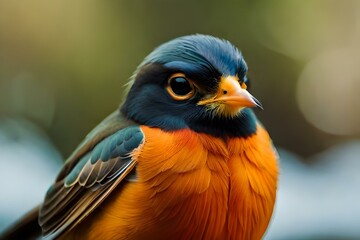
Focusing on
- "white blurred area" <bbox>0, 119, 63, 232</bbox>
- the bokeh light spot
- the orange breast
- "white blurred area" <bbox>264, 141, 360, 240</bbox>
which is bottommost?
"white blurred area" <bbox>0, 119, 63, 232</bbox>

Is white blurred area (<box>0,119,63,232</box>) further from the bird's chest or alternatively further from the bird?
the bird's chest

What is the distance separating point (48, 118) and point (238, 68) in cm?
340

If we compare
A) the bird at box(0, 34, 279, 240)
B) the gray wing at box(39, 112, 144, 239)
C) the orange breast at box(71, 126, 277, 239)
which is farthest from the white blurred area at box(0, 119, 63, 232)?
the orange breast at box(71, 126, 277, 239)

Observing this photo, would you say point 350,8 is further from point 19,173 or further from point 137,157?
point 137,157

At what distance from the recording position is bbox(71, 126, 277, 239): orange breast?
2664 mm

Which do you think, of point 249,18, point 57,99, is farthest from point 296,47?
point 57,99

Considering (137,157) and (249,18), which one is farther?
(249,18)

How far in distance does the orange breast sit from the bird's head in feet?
0.20

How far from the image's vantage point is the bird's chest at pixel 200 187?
8.73ft

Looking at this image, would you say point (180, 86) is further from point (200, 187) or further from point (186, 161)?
point (200, 187)

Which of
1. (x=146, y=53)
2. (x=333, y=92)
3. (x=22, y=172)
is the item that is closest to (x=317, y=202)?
(x=22, y=172)

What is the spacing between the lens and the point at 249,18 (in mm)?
6086

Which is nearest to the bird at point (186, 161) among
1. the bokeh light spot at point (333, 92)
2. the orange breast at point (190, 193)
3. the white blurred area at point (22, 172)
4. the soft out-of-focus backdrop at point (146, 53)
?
the orange breast at point (190, 193)

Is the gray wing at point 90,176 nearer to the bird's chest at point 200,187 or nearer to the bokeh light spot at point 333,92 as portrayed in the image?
the bird's chest at point 200,187
